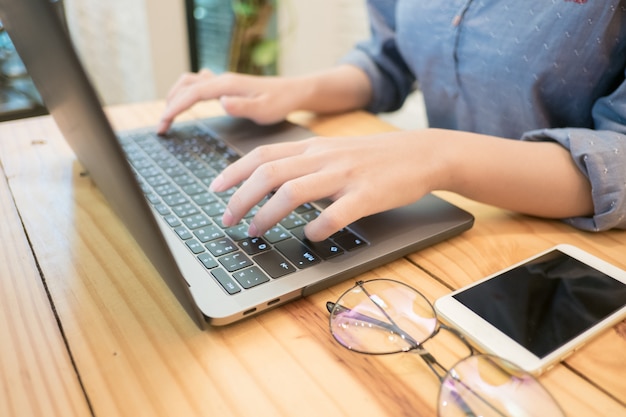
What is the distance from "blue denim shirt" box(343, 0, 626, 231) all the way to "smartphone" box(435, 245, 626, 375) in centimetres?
10

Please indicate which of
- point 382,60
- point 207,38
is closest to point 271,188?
point 382,60

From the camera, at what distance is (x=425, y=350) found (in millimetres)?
352

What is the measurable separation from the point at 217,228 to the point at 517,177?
0.99 feet

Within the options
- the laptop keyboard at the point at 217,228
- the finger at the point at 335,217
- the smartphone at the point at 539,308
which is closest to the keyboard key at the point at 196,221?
the laptop keyboard at the point at 217,228

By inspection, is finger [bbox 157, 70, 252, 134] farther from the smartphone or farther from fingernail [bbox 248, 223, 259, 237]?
the smartphone

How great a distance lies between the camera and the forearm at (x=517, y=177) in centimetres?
50

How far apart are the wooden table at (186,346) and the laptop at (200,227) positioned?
0.02 m

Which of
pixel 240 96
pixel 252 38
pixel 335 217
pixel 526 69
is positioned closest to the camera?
pixel 335 217

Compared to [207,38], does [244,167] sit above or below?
above

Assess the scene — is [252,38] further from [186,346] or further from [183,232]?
[186,346]

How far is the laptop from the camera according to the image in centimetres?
31

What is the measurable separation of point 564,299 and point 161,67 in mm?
1631

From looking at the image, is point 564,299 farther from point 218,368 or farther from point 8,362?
point 8,362

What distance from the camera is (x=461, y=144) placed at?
504 mm
